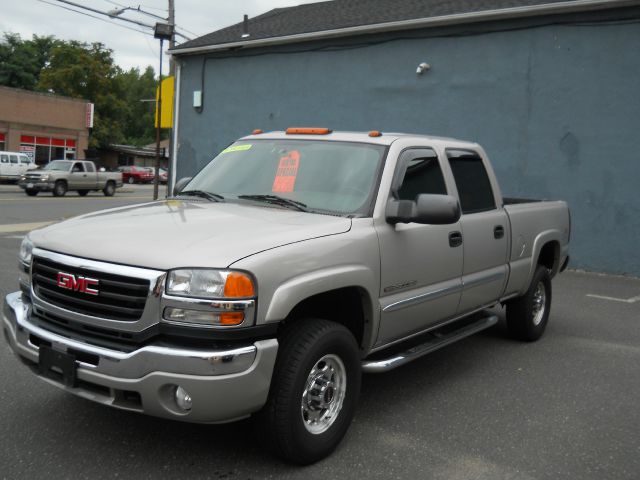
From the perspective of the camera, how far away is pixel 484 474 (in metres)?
3.47

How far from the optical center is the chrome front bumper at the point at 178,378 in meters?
2.96

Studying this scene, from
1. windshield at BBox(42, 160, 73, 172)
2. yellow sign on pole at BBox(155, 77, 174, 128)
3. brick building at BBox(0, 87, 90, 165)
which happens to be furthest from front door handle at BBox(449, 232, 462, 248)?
brick building at BBox(0, 87, 90, 165)

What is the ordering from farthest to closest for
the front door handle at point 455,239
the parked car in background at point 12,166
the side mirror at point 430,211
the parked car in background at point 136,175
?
the parked car in background at point 136,175 < the parked car in background at point 12,166 < the front door handle at point 455,239 < the side mirror at point 430,211

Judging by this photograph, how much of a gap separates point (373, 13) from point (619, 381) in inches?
422

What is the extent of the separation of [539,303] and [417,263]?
266 cm

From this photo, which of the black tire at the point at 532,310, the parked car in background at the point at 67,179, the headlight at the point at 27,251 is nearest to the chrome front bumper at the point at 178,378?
the headlight at the point at 27,251

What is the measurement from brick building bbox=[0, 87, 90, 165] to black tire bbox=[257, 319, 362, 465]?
43403mm

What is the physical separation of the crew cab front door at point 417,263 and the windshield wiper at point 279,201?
514 mm

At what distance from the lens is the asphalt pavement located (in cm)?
343

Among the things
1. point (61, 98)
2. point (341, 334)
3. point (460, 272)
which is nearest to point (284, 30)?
point (460, 272)

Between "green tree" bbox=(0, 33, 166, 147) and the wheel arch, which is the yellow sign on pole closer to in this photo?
the wheel arch

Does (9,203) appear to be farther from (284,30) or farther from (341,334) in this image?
(341,334)

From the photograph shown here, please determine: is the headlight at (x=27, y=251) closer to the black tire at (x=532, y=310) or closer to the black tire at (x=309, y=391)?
the black tire at (x=309, y=391)

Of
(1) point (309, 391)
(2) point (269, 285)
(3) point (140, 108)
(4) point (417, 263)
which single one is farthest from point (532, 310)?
(3) point (140, 108)
